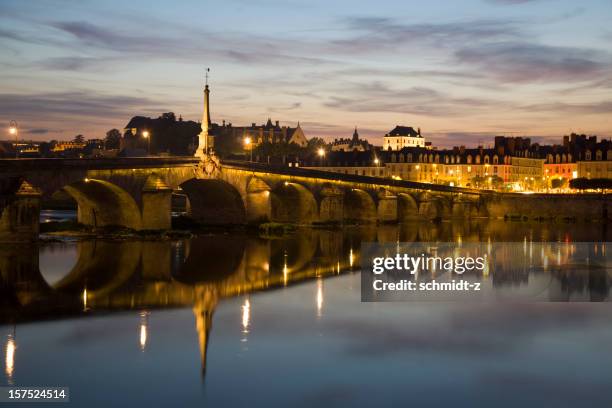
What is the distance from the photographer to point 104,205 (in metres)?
62.8

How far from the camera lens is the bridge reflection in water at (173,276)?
33.1m

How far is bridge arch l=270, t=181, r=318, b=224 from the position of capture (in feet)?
277

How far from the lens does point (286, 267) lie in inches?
1892

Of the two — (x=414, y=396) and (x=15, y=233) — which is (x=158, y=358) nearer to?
(x=414, y=396)

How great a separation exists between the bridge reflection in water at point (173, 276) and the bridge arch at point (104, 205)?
4276 mm

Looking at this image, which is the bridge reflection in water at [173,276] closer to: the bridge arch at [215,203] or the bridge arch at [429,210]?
the bridge arch at [215,203]

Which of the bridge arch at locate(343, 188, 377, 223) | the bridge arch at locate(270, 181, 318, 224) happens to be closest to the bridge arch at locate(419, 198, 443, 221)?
the bridge arch at locate(343, 188, 377, 223)

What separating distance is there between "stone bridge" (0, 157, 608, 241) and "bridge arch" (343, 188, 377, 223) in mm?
113

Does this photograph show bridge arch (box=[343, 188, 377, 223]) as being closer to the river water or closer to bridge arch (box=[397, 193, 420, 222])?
bridge arch (box=[397, 193, 420, 222])

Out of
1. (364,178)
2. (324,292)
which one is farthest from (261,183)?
(324,292)

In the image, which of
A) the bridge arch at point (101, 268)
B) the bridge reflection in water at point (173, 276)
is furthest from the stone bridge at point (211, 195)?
the bridge arch at point (101, 268)

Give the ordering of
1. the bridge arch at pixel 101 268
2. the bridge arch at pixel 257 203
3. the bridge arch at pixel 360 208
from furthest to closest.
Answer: the bridge arch at pixel 360 208, the bridge arch at pixel 257 203, the bridge arch at pixel 101 268

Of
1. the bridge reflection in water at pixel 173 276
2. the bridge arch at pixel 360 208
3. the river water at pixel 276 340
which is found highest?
the bridge arch at pixel 360 208

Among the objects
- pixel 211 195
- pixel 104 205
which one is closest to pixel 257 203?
pixel 211 195
